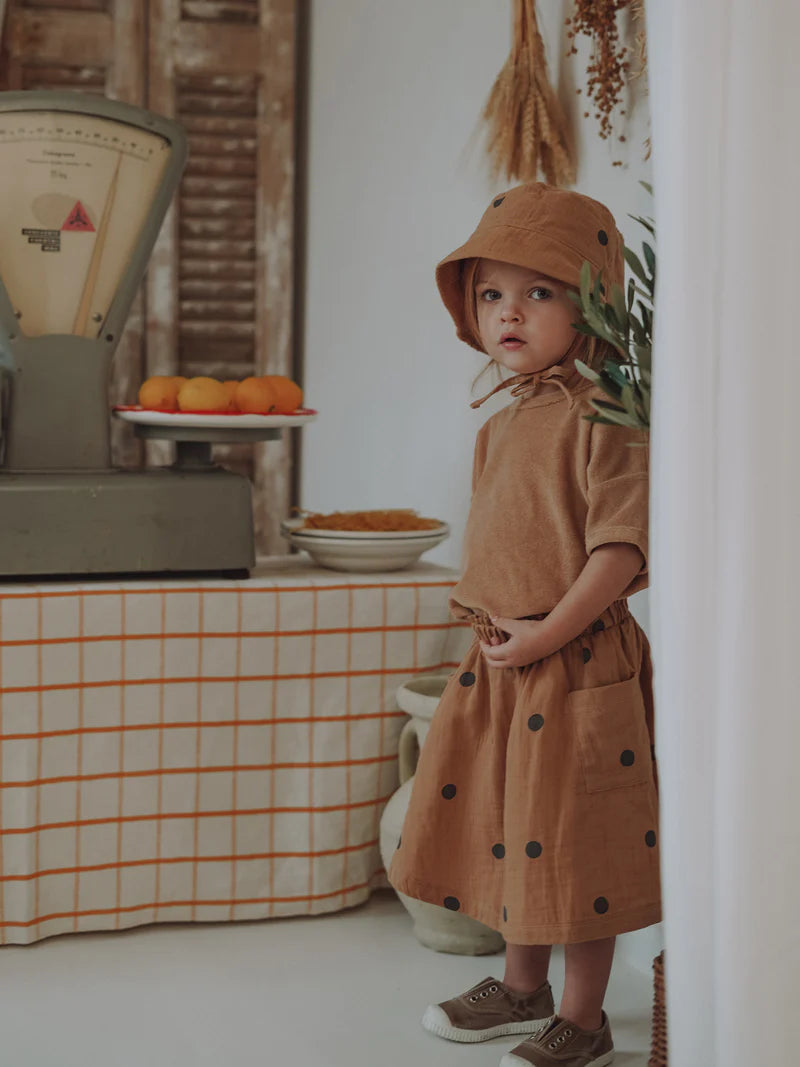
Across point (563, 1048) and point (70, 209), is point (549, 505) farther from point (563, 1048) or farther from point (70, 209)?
point (70, 209)

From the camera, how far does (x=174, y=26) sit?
2877mm

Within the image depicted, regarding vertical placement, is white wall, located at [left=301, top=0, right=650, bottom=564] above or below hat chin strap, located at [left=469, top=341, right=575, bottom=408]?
above

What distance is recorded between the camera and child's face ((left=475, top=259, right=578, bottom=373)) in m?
1.45

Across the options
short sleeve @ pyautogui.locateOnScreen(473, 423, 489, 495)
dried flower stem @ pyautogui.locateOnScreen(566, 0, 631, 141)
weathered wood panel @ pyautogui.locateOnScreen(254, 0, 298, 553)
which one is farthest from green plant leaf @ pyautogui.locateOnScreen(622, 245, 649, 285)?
weathered wood panel @ pyautogui.locateOnScreen(254, 0, 298, 553)

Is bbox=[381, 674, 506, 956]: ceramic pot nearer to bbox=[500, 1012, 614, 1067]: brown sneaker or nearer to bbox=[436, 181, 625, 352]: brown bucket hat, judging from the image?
bbox=[500, 1012, 614, 1067]: brown sneaker

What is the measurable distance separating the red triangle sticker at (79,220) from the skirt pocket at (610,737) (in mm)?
935

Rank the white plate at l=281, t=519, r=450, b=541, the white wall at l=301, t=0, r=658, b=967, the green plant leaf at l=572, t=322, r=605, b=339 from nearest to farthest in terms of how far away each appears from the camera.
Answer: the green plant leaf at l=572, t=322, r=605, b=339
the white plate at l=281, t=519, r=450, b=541
the white wall at l=301, t=0, r=658, b=967

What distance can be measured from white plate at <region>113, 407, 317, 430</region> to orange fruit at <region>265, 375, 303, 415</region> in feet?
0.11

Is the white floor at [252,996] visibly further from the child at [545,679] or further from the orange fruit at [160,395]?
the orange fruit at [160,395]

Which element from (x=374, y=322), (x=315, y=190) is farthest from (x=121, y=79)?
(x=374, y=322)

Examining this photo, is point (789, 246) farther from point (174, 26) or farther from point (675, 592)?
point (174, 26)

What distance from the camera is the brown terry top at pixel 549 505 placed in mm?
1387

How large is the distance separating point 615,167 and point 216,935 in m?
1.21

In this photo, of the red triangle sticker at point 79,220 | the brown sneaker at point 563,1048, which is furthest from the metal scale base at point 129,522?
the brown sneaker at point 563,1048
